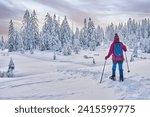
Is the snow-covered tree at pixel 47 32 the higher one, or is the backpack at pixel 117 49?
the snow-covered tree at pixel 47 32

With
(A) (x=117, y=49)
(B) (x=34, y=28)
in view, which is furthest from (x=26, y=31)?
(A) (x=117, y=49)

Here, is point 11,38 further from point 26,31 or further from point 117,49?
point 117,49

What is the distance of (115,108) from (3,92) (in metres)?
6.36

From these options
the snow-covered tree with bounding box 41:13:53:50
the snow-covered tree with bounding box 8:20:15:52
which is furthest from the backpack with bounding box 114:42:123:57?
the snow-covered tree with bounding box 8:20:15:52

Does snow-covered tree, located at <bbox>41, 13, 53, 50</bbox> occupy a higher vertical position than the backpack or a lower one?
higher

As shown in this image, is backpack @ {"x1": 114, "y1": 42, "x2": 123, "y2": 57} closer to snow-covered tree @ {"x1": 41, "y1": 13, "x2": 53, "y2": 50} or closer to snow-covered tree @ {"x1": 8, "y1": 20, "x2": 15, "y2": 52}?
snow-covered tree @ {"x1": 41, "y1": 13, "x2": 53, "y2": 50}

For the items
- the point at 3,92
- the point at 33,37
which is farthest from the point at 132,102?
the point at 33,37

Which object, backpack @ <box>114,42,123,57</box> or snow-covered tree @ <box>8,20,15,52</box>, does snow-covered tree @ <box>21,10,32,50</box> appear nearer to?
snow-covered tree @ <box>8,20,15,52</box>

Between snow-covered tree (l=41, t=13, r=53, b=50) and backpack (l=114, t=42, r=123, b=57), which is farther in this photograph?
snow-covered tree (l=41, t=13, r=53, b=50)

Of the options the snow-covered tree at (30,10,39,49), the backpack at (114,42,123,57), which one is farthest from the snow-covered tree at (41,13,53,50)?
the backpack at (114,42,123,57)

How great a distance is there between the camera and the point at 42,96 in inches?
448

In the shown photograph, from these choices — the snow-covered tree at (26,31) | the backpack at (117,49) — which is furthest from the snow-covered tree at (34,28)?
the backpack at (117,49)

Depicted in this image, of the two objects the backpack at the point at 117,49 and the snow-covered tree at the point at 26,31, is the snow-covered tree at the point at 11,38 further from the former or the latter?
the backpack at the point at 117,49

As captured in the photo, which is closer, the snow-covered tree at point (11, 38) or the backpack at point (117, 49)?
the backpack at point (117, 49)
